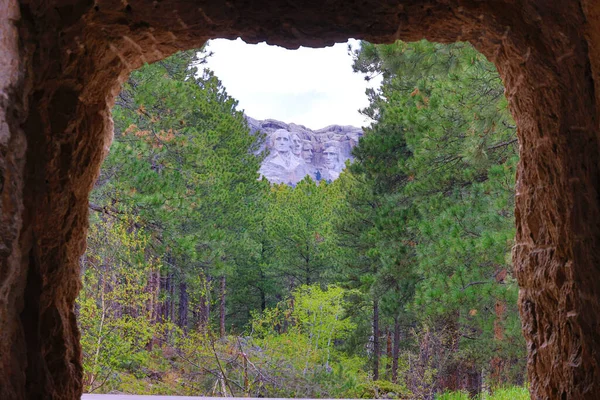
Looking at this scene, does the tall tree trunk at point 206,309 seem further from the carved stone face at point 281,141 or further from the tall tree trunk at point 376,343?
the carved stone face at point 281,141

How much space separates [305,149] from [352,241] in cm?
2214

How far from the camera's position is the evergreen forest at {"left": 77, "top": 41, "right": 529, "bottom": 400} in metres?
4.68

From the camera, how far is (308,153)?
101ft

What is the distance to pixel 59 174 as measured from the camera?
1.22 meters

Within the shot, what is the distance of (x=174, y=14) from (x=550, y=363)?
4.37 ft

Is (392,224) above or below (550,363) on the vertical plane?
above

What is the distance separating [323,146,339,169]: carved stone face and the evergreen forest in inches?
778

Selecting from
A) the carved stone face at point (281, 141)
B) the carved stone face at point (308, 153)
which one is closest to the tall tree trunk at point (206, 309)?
the carved stone face at point (281, 141)

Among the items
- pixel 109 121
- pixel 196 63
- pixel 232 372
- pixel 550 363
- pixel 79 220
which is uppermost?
pixel 196 63

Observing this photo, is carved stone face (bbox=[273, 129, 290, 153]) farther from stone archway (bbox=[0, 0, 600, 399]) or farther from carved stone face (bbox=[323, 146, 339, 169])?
stone archway (bbox=[0, 0, 600, 399])

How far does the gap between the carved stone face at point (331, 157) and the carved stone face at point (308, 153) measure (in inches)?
34.6

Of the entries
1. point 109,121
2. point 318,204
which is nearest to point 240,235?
point 318,204

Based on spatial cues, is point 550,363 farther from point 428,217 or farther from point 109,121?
point 428,217

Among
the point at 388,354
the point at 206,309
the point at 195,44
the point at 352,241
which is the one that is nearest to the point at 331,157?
the point at 206,309
